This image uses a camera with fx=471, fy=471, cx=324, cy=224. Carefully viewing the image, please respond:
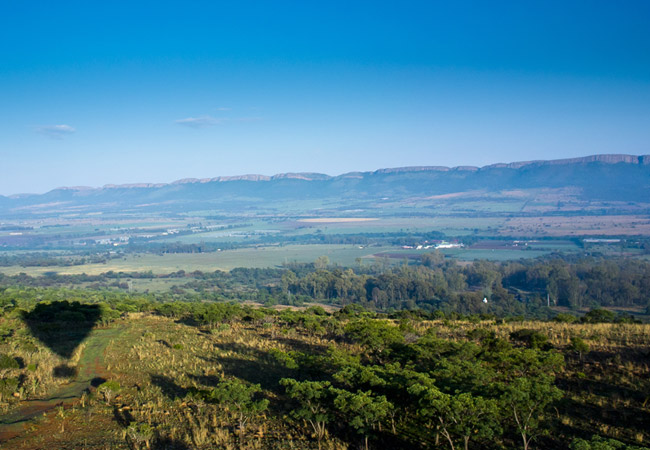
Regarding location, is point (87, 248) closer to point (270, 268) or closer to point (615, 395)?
point (270, 268)

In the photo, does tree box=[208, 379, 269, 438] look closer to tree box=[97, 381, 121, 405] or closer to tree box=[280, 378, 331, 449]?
tree box=[280, 378, 331, 449]

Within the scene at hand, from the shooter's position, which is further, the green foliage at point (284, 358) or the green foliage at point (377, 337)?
the green foliage at point (377, 337)

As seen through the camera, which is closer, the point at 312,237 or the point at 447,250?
the point at 447,250

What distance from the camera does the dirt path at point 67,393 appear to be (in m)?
13.5

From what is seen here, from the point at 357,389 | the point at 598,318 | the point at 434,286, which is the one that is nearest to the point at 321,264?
the point at 434,286

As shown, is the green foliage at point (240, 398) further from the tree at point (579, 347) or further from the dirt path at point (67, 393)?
the tree at point (579, 347)

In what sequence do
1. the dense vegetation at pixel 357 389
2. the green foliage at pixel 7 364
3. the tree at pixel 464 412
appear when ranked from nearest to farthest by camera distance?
the tree at pixel 464 412 < the dense vegetation at pixel 357 389 < the green foliage at pixel 7 364

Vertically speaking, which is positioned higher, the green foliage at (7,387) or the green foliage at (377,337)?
the green foliage at (7,387)

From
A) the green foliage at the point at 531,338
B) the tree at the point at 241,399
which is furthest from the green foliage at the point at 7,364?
the green foliage at the point at 531,338

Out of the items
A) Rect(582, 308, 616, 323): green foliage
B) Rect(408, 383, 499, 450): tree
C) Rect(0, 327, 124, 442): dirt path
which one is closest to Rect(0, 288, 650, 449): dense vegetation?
Rect(408, 383, 499, 450): tree

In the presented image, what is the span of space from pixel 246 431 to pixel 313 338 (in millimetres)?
12801

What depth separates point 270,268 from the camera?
106312mm

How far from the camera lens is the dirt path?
13484 millimetres

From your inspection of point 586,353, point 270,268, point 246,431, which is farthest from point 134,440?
point 270,268
